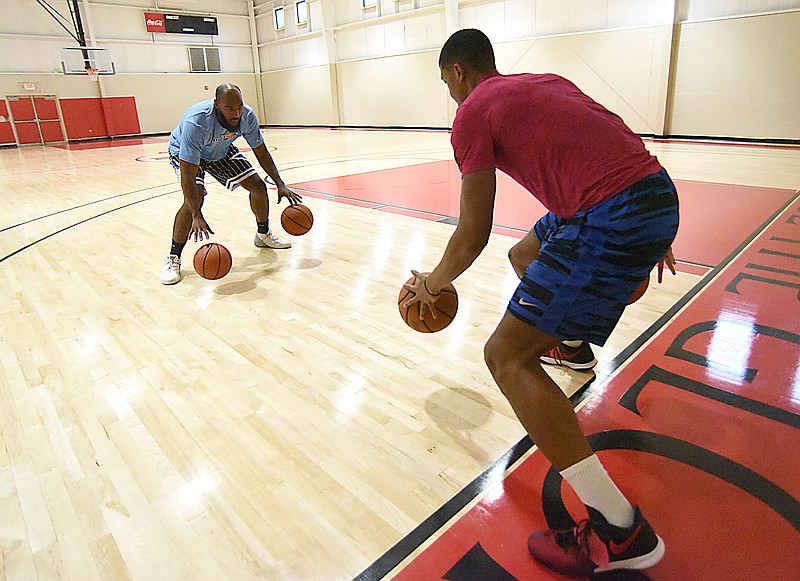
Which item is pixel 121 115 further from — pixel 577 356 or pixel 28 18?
pixel 577 356

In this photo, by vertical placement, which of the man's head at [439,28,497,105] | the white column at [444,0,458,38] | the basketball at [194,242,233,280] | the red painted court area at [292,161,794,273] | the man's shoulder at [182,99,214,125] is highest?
the white column at [444,0,458,38]

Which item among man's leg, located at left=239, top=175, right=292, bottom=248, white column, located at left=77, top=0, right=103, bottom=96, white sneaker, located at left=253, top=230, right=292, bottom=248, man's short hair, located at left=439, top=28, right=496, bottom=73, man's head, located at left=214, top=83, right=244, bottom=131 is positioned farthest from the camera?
white column, located at left=77, top=0, right=103, bottom=96

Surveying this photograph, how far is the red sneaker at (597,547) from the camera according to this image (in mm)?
1434

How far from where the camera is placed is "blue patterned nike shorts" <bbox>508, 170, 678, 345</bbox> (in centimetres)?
144

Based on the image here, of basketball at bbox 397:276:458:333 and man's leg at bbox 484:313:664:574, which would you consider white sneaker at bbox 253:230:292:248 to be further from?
man's leg at bbox 484:313:664:574

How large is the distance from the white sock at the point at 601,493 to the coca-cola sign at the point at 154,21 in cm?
2263

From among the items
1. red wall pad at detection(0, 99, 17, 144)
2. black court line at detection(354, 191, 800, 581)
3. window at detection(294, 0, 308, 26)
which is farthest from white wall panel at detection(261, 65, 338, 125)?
black court line at detection(354, 191, 800, 581)

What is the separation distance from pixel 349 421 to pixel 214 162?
9.55 ft

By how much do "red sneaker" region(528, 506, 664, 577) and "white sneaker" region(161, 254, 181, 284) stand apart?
10.8ft

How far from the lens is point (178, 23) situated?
65.8ft

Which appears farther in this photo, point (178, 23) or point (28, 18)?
point (178, 23)

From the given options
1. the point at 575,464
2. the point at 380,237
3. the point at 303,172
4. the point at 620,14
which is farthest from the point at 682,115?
the point at 575,464

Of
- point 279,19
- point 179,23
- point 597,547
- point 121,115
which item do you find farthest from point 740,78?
point 121,115

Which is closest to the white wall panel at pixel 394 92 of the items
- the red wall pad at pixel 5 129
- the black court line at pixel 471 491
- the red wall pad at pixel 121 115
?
the red wall pad at pixel 121 115
